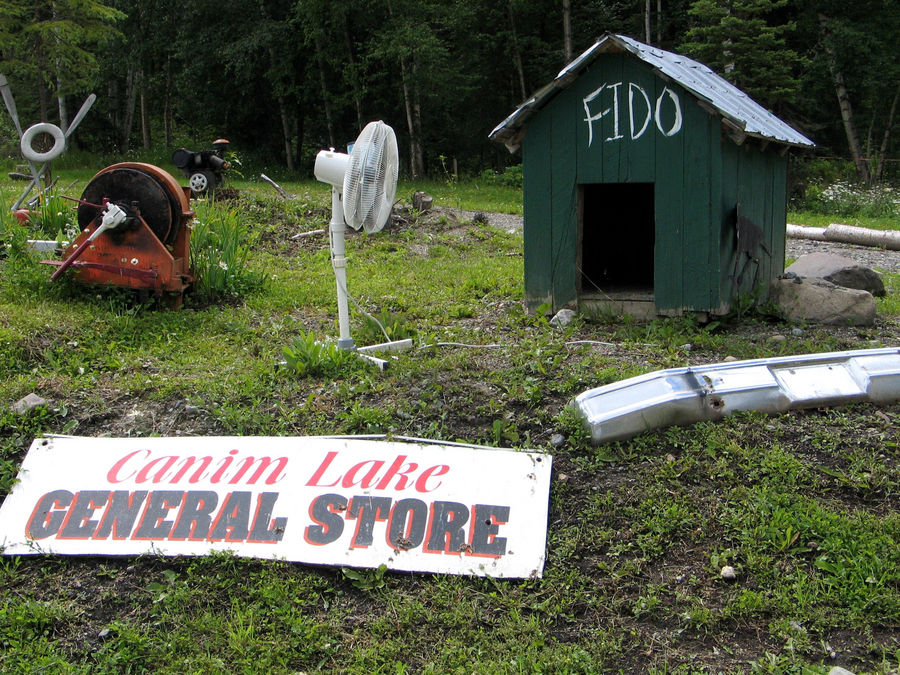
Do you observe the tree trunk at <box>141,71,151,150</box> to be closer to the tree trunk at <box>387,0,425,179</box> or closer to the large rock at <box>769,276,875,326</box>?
the tree trunk at <box>387,0,425,179</box>

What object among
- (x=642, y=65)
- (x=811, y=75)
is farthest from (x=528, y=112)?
(x=811, y=75)

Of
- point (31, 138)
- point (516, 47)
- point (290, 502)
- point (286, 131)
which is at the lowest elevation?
point (290, 502)

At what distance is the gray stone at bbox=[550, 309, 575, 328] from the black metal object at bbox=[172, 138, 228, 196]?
453 cm

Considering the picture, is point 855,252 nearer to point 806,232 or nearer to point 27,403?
point 806,232

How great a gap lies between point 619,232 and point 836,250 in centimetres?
527

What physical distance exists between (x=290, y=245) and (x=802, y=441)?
7.89 m

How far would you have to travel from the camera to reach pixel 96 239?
6.22 m

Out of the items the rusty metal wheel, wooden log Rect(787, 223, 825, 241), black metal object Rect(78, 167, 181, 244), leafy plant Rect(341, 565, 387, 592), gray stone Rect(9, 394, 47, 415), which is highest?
black metal object Rect(78, 167, 181, 244)

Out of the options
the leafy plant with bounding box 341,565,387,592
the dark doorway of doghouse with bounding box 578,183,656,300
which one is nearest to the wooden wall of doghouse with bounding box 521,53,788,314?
the dark doorway of doghouse with bounding box 578,183,656,300

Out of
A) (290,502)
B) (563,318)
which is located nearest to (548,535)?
(290,502)

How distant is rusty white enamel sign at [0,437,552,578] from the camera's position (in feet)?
11.5

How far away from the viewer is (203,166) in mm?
9781

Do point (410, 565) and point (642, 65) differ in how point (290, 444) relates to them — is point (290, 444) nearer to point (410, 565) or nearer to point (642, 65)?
point (410, 565)

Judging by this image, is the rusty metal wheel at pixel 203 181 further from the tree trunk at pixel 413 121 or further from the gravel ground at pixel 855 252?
the tree trunk at pixel 413 121
